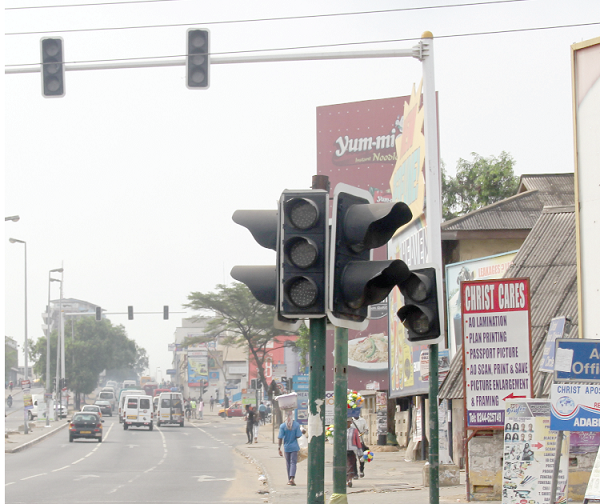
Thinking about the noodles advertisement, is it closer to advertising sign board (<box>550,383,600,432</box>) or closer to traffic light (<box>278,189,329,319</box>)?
advertising sign board (<box>550,383,600,432</box>)

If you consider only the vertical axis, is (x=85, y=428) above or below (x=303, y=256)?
below

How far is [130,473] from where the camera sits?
24859 millimetres

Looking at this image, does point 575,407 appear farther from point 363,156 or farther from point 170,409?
point 170,409

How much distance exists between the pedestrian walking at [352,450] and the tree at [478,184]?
2200cm

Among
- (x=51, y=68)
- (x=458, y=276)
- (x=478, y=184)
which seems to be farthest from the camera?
(x=478, y=184)

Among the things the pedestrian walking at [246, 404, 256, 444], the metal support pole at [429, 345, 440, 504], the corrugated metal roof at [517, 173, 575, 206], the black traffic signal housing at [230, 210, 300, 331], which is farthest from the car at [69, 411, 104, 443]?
the black traffic signal housing at [230, 210, 300, 331]

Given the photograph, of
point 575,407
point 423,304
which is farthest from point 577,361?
point 423,304

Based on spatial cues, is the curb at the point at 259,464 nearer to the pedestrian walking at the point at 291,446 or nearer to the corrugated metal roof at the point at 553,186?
the pedestrian walking at the point at 291,446

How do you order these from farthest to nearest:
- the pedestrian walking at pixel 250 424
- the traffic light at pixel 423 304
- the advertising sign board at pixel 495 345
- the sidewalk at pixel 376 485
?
the pedestrian walking at pixel 250 424, the sidewalk at pixel 376 485, the advertising sign board at pixel 495 345, the traffic light at pixel 423 304

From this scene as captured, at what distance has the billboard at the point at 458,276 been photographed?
24734 millimetres

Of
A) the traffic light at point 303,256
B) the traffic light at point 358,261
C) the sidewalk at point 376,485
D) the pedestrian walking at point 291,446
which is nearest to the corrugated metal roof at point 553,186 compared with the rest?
the sidewalk at point 376,485

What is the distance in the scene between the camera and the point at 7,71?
41.6 feet

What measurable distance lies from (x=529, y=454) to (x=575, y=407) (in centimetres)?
237

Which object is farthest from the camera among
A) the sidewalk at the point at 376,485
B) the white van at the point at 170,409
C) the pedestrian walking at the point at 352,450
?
the white van at the point at 170,409
